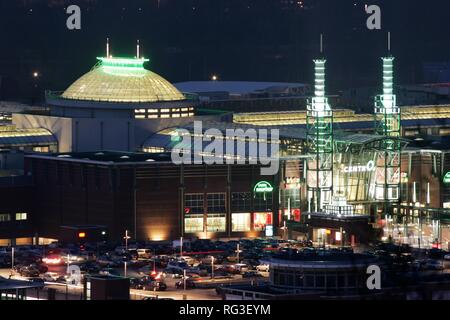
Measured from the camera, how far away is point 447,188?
113875 mm

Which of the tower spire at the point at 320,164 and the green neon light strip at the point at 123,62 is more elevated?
the green neon light strip at the point at 123,62

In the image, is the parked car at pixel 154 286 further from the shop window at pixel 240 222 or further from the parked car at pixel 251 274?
the shop window at pixel 240 222

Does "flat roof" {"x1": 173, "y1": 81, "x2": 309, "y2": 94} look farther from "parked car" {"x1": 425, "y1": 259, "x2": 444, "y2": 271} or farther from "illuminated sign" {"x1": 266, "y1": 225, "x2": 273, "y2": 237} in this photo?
"parked car" {"x1": 425, "y1": 259, "x2": 444, "y2": 271}

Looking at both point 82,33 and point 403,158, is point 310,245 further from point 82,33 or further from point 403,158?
point 82,33

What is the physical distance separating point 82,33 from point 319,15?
2047cm

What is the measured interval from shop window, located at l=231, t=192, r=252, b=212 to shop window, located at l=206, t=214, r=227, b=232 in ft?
2.01

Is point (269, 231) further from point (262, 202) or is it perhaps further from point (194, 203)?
point (194, 203)

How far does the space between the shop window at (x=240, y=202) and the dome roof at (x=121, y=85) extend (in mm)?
13412

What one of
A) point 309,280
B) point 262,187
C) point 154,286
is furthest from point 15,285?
point 262,187

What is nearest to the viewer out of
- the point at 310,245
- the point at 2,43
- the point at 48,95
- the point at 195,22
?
the point at 310,245

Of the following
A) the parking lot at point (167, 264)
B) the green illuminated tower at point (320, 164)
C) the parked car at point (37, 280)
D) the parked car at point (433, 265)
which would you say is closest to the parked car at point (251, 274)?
the parking lot at point (167, 264)

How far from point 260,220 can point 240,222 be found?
0.81 metres

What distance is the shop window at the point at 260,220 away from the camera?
109 m
